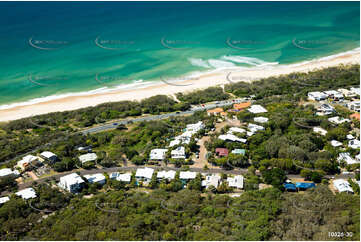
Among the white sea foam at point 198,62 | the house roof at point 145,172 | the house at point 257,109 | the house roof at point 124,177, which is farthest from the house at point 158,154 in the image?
the white sea foam at point 198,62

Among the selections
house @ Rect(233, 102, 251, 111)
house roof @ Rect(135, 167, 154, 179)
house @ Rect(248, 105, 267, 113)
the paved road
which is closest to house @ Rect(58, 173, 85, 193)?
house roof @ Rect(135, 167, 154, 179)

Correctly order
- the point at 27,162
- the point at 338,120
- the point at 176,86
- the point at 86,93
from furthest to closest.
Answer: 1. the point at 176,86
2. the point at 86,93
3. the point at 338,120
4. the point at 27,162

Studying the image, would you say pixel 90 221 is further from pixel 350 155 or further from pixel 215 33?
pixel 215 33

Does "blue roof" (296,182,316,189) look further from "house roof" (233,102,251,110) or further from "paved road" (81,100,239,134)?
"paved road" (81,100,239,134)

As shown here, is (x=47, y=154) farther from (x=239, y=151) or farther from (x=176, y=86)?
(x=176, y=86)

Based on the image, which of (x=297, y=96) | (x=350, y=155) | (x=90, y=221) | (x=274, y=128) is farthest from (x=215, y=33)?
(x=90, y=221)

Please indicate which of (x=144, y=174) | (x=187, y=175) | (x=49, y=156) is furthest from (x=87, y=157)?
(x=187, y=175)
